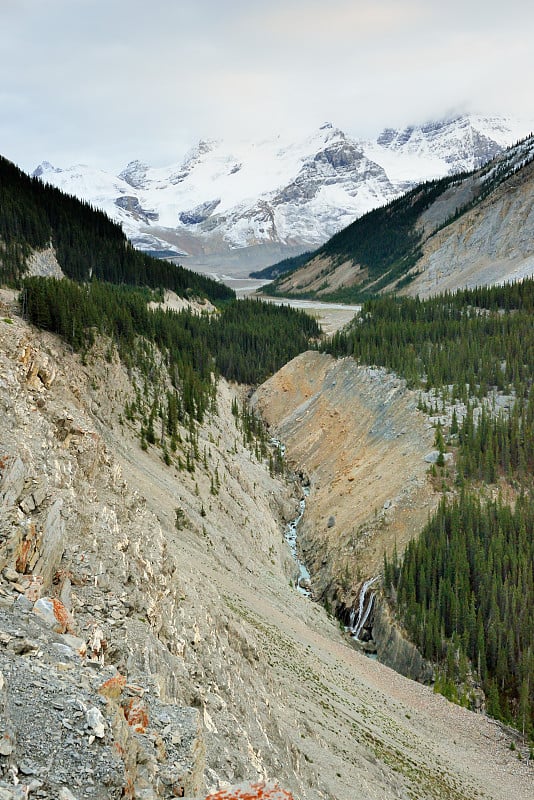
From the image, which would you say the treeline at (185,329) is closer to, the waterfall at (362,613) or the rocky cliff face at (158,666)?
the rocky cliff face at (158,666)

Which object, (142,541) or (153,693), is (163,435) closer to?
(142,541)

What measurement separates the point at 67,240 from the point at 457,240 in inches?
3576

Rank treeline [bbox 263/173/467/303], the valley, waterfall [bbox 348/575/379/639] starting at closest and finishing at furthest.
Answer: the valley → waterfall [bbox 348/575/379/639] → treeline [bbox 263/173/467/303]

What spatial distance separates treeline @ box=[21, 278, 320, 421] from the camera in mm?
41750

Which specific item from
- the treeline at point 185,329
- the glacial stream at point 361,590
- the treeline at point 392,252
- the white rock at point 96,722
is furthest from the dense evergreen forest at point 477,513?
the treeline at point 392,252

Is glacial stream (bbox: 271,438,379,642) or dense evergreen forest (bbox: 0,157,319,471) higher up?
dense evergreen forest (bbox: 0,157,319,471)

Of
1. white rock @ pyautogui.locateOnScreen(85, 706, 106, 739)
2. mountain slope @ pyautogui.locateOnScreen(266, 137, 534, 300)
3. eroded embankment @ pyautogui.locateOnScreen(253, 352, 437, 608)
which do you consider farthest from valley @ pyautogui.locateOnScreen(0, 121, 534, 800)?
mountain slope @ pyautogui.locateOnScreen(266, 137, 534, 300)

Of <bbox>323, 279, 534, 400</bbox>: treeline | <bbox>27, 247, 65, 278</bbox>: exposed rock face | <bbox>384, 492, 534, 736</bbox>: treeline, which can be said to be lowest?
<bbox>384, 492, 534, 736</bbox>: treeline

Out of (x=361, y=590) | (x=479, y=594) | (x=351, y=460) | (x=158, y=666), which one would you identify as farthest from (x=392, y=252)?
(x=158, y=666)

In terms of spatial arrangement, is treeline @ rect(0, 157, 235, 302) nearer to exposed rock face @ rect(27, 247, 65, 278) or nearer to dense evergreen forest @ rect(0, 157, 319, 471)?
dense evergreen forest @ rect(0, 157, 319, 471)

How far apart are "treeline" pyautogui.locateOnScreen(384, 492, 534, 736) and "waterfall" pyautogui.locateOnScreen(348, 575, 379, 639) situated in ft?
5.69

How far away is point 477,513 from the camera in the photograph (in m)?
43.3

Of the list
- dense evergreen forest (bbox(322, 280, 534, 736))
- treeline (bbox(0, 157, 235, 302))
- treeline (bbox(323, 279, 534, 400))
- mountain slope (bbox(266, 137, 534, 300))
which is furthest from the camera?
mountain slope (bbox(266, 137, 534, 300))

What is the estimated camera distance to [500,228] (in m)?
125
